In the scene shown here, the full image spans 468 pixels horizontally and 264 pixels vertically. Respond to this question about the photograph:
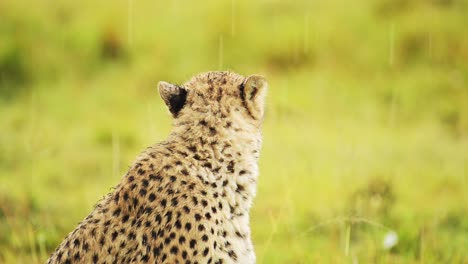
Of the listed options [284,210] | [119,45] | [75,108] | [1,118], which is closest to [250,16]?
[119,45]

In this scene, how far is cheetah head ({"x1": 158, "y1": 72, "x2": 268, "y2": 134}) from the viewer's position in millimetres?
4039

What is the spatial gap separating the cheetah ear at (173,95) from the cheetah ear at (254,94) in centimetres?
31

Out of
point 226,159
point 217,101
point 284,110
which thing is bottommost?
point 284,110

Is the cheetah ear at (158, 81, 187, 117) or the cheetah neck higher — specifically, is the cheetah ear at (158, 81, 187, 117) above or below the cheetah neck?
above

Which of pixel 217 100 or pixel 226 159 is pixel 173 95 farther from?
pixel 226 159

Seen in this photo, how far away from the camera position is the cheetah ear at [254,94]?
4.11 meters

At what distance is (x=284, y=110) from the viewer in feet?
21.4

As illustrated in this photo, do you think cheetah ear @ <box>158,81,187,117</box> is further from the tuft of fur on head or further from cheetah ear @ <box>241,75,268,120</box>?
cheetah ear @ <box>241,75,268,120</box>

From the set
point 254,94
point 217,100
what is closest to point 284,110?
point 254,94

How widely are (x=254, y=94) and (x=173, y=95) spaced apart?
0.42m

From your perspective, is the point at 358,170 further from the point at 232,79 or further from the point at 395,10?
the point at 395,10

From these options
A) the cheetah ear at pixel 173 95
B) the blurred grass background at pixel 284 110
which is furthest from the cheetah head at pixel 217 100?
the blurred grass background at pixel 284 110

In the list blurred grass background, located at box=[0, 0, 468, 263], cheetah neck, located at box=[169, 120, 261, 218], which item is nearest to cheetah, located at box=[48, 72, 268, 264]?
cheetah neck, located at box=[169, 120, 261, 218]

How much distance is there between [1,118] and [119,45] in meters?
2.30
